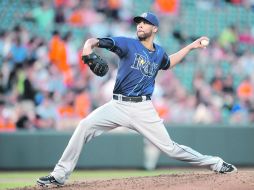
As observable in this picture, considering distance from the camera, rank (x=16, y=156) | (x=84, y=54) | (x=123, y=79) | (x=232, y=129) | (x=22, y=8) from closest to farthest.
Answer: (x=84, y=54), (x=123, y=79), (x=16, y=156), (x=232, y=129), (x=22, y=8)

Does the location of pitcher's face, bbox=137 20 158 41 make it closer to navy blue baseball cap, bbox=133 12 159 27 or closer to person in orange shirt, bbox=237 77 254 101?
navy blue baseball cap, bbox=133 12 159 27

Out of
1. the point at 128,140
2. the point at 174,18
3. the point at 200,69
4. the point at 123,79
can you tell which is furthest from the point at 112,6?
the point at 123,79

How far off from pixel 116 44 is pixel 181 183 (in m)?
1.69

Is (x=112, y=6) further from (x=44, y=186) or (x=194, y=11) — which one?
(x=44, y=186)

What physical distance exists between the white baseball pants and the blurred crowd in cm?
523

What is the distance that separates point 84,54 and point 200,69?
7.80 m

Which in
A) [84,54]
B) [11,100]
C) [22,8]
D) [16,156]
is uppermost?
[22,8]

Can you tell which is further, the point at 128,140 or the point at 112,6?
the point at 112,6

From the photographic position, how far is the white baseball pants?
6.72 metres

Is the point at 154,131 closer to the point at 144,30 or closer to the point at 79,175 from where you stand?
the point at 144,30

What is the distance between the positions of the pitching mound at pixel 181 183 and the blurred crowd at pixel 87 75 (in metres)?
5.13

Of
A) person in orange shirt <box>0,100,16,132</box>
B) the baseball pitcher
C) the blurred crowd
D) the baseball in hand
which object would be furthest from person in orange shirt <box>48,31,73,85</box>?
the baseball pitcher

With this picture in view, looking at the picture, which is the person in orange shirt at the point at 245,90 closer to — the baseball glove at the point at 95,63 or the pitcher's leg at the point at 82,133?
the pitcher's leg at the point at 82,133

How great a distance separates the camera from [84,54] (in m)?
6.22
